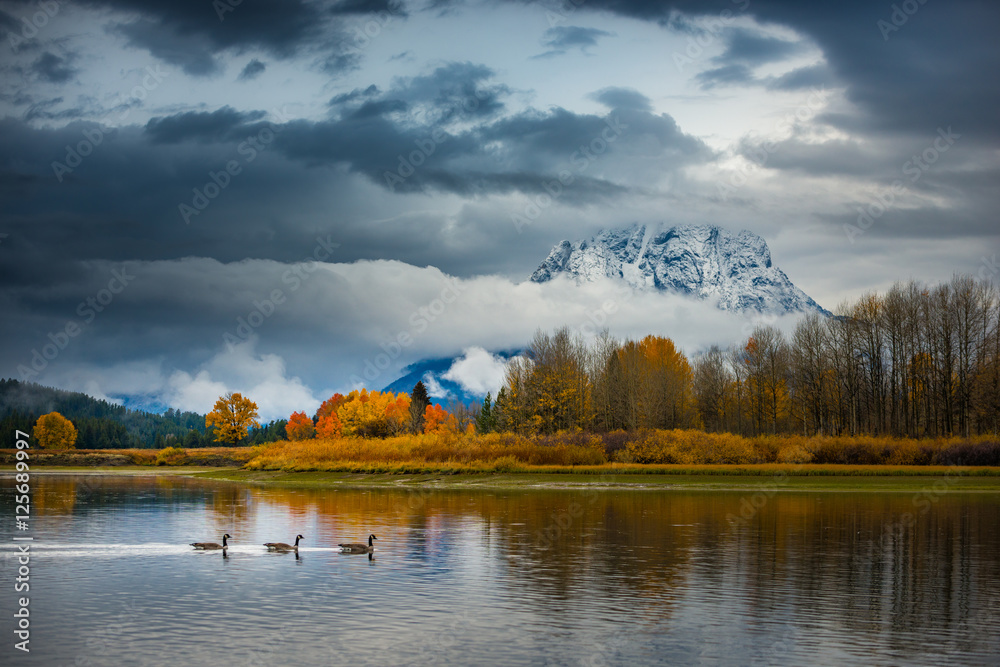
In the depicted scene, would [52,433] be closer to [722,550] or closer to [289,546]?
[289,546]

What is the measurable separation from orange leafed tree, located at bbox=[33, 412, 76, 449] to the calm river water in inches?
5229

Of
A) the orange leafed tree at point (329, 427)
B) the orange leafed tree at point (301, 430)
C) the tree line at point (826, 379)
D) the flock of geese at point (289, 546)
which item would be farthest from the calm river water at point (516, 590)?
the orange leafed tree at point (301, 430)

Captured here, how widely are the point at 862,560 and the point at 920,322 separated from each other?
67.5 metres

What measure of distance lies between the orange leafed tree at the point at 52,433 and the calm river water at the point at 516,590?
5229 inches

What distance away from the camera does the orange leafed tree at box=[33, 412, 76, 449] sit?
159 meters

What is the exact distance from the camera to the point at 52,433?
524 feet

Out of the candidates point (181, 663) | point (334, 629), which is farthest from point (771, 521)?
point (181, 663)

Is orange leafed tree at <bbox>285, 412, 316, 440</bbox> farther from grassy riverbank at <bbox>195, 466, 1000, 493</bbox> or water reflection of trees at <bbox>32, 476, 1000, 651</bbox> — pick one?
water reflection of trees at <bbox>32, 476, 1000, 651</bbox>

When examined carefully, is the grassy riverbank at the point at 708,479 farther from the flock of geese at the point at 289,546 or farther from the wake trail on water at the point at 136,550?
the flock of geese at the point at 289,546

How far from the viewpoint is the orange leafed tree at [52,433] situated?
158750mm

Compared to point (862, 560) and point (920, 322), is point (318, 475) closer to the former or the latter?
point (862, 560)

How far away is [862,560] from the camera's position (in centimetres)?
2708

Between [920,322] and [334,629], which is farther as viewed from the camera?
[920,322]

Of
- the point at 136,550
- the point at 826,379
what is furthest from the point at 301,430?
the point at 136,550
